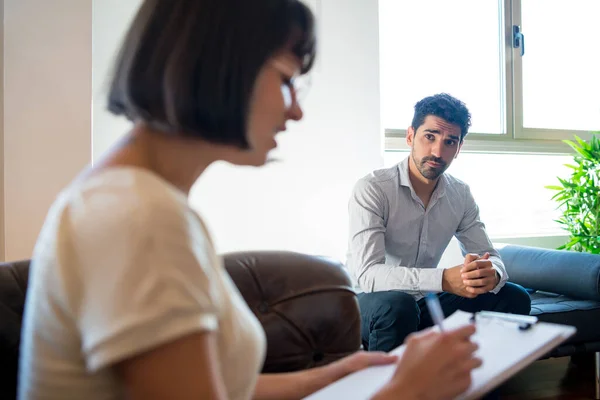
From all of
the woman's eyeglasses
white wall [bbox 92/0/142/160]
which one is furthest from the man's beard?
the woman's eyeglasses

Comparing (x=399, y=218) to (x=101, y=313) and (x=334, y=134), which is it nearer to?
(x=334, y=134)

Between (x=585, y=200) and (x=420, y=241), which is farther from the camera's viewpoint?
(x=585, y=200)

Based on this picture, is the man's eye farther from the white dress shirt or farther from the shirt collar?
the shirt collar

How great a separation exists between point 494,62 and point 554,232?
3.99ft

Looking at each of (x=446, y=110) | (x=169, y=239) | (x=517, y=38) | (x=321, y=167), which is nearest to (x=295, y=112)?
(x=169, y=239)

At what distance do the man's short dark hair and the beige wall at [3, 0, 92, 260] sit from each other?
1.31m

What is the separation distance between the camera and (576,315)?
2049mm

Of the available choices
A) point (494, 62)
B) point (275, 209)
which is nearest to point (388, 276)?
point (275, 209)

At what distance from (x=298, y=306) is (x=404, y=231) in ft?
3.38

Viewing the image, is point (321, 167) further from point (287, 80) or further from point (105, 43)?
point (287, 80)

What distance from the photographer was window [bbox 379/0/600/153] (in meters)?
2.90

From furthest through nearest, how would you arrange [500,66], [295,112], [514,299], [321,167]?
[500,66]
[321,167]
[514,299]
[295,112]

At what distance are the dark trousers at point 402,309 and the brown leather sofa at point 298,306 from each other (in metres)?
0.57

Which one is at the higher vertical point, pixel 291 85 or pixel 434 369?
pixel 291 85
